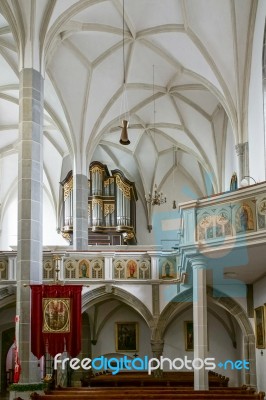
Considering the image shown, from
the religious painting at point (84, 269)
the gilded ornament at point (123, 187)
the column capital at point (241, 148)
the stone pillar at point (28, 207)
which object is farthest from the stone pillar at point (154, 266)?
the gilded ornament at point (123, 187)

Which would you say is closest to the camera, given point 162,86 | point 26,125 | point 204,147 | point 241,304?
point 26,125

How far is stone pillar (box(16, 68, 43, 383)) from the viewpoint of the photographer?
1658 centimetres

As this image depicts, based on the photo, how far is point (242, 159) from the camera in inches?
830

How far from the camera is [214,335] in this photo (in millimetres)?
25734

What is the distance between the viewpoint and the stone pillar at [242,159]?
20.8m

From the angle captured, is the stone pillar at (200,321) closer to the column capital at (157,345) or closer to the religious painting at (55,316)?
the religious painting at (55,316)

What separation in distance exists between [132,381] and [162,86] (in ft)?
39.9

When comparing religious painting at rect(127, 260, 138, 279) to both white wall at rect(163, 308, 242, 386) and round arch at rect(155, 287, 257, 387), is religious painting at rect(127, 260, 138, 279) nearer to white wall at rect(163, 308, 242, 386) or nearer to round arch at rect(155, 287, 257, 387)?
round arch at rect(155, 287, 257, 387)

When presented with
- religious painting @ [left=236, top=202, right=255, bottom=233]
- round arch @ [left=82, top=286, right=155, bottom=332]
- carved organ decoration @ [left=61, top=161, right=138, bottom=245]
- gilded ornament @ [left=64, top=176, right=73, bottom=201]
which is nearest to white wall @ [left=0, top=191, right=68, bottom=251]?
carved organ decoration @ [left=61, top=161, right=138, bottom=245]

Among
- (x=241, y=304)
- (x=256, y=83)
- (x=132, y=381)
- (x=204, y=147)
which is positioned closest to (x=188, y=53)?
(x=256, y=83)

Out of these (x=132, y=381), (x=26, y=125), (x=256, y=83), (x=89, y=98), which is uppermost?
(x=89, y=98)

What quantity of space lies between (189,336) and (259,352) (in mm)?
6591

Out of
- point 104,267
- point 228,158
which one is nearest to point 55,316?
point 104,267

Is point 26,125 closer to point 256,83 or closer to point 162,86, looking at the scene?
point 256,83
